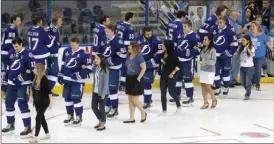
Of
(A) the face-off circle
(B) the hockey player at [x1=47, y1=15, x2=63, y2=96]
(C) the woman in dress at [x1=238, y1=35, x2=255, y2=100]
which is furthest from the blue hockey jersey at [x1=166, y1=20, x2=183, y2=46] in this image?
(A) the face-off circle

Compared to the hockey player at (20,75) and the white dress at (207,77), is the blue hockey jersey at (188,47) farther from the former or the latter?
the hockey player at (20,75)

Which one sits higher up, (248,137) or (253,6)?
(253,6)

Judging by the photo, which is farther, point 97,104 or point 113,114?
point 113,114

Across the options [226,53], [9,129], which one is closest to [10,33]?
[9,129]

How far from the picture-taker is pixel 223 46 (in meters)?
11.6

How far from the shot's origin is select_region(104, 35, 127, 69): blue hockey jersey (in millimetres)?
9602

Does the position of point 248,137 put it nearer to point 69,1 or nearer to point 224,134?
point 224,134

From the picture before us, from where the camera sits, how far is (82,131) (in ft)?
28.9

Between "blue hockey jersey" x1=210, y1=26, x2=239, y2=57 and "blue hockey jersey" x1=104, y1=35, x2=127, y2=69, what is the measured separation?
2.65 meters

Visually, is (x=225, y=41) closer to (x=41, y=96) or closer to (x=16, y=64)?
(x=16, y=64)

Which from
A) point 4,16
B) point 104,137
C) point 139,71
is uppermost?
point 4,16

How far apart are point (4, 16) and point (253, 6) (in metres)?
6.20

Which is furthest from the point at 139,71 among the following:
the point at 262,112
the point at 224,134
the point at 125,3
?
the point at 125,3

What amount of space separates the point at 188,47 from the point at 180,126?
76.2 inches
